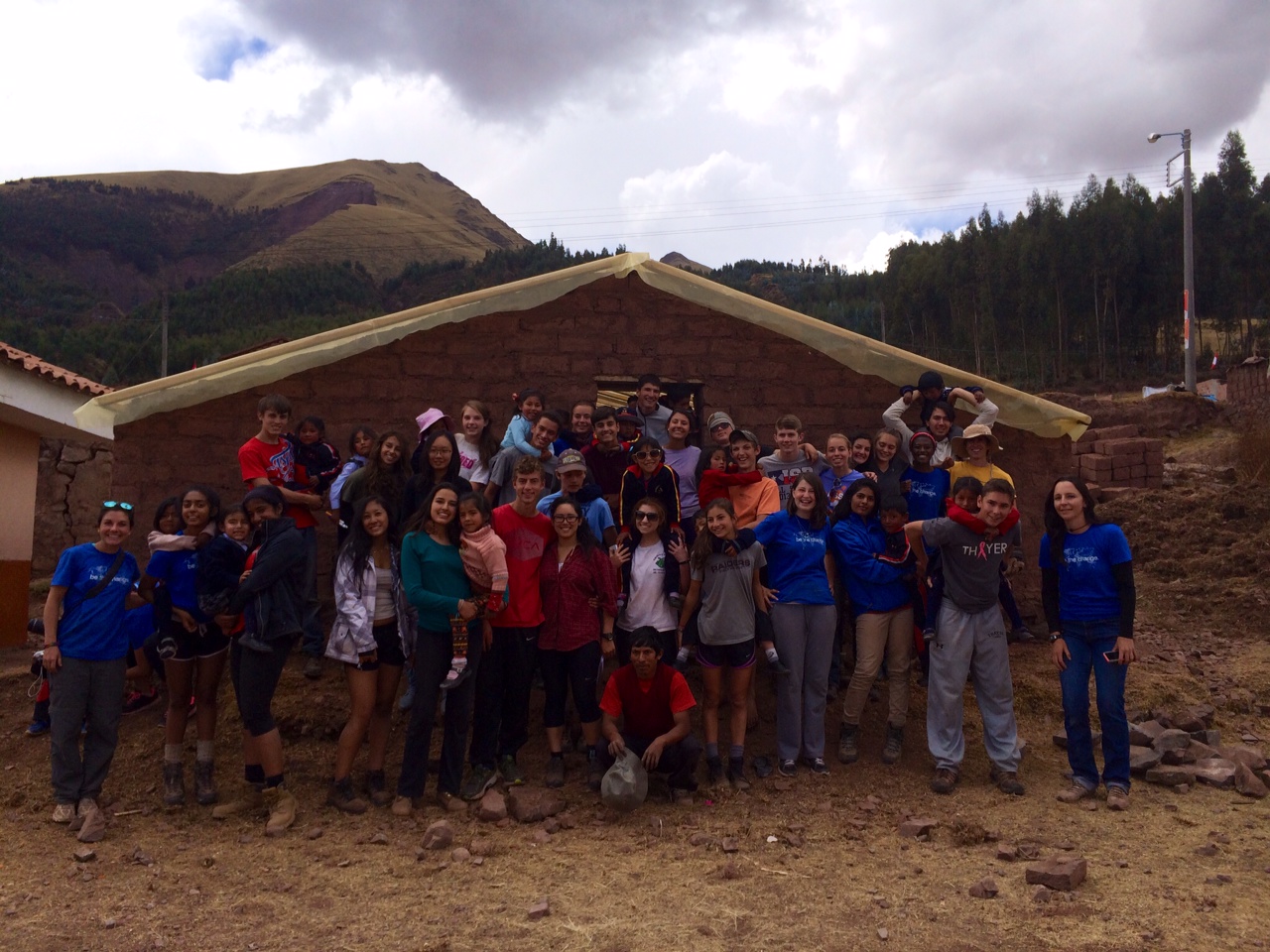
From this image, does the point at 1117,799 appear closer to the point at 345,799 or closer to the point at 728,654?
the point at 728,654

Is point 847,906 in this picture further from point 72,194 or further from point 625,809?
point 72,194

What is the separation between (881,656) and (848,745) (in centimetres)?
57

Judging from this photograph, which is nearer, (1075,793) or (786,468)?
(1075,793)

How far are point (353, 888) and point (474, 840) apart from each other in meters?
0.66

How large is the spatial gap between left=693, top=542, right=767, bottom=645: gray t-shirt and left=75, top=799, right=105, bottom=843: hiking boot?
325cm

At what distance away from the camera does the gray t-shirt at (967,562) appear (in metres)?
5.29

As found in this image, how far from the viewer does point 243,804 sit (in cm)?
500

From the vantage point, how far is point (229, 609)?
4797mm

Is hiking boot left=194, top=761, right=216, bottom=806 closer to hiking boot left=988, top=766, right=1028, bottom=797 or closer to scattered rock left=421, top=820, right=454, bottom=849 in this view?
scattered rock left=421, top=820, right=454, bottom=849

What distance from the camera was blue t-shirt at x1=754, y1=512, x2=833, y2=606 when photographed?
17.7 ft

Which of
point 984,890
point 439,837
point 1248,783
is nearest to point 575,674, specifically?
point 439,837

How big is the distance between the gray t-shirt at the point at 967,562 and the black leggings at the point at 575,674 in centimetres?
205

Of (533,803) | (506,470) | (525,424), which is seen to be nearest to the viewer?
(533,803)

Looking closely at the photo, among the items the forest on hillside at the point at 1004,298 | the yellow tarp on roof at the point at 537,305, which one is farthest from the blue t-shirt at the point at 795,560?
the forest on hillside at the point at 1004,298
